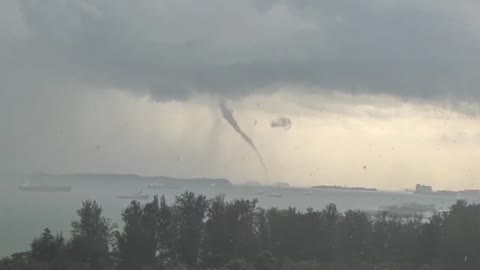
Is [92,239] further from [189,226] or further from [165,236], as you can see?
[189,226]

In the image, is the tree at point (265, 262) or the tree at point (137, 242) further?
the tree at point (137, 242)

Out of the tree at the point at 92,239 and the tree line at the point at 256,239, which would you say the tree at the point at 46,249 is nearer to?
the tree line at the point at 256,239

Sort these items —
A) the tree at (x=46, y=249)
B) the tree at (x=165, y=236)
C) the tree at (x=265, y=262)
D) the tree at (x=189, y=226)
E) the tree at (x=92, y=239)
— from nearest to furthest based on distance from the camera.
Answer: the tree at (x=265, y=262), the tree at (x=46, y=249), the tree at (x=92, y=239), the tree at (x=165, y=236), the tree at (x=189, y=226)

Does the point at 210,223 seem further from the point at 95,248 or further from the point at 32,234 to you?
the point at 32,234

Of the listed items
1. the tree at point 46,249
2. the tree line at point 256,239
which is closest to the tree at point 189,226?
the tree line at point 256,239

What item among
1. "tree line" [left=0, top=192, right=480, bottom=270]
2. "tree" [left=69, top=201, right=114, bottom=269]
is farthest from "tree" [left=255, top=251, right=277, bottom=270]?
"tree" [left=69, top=201, right=114, bottom=269]

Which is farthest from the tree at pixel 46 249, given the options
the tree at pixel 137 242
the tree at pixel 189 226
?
the tree at pixel 189 226

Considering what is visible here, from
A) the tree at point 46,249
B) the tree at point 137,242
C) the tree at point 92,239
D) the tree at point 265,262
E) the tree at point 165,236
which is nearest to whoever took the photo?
the tree at point 265,262

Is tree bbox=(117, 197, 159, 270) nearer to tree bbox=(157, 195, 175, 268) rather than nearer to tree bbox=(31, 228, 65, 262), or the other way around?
tree bbox=(157, 195, 175, 268)

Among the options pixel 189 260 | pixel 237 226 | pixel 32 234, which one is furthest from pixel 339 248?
pixel 32 234

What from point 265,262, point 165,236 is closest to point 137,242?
point 165,236
